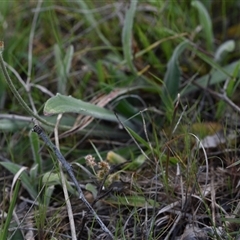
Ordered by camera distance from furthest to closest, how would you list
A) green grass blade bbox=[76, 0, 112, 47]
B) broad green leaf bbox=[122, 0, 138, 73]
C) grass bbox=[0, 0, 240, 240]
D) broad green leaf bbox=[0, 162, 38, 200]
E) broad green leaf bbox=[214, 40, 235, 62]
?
1. green grass blade bbox=[76, 0, 112, 47]
2. broad green leaf bbox=[214, 40, 235, 62]
3. broad green leaf bbox=[122, 0, 138, 73]
4. broad green leaf bbox=[0, 162, 38, 200]
5. grass bbox=[0, 0, 240, 240]

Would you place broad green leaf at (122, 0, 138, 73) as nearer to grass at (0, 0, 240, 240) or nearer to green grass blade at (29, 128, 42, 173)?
grass at (0, 0, 240, 240)

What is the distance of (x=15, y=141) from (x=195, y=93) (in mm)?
580

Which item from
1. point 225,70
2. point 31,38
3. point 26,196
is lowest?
point 26,196

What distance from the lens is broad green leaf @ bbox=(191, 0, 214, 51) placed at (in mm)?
1709

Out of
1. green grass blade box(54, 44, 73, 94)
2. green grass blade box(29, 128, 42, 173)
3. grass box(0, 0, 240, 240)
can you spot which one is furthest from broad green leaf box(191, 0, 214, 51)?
green grass blade box(29, 128, 42, 173)

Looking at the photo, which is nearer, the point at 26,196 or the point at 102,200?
the point at 102,200

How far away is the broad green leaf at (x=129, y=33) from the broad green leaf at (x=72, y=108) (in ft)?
0.68

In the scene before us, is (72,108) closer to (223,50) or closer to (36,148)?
(36,148)

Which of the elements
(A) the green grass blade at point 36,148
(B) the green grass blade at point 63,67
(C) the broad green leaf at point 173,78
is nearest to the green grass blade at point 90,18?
(B) the green grass blade at point 63,67

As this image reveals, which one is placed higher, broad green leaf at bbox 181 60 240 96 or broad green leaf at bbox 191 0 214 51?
broad green leaf at bbox 191 0 214 51

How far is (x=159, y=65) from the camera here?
1707 millimetres

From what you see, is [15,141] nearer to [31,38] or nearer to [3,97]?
[3,97]

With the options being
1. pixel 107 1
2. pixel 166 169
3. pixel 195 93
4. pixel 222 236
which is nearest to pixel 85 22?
pixel 107 1

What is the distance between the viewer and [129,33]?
159cm
